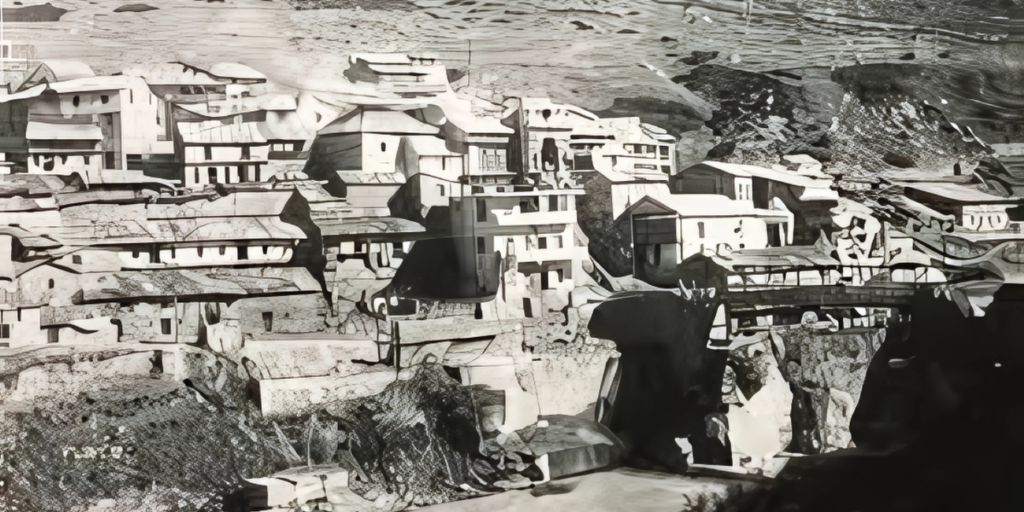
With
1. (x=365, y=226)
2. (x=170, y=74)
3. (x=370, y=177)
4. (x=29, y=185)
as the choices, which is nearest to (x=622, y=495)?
(x=365, y=226)

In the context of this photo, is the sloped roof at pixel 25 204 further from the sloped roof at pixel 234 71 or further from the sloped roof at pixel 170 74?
the sloped roof at pixel 234 71

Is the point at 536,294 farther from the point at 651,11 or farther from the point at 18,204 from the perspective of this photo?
the point at 18,204

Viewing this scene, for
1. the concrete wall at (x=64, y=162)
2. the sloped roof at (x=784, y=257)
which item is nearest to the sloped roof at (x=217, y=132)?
the concrete wall at (x=64, y=162)

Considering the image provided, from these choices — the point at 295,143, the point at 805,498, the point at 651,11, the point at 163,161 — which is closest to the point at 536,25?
the point at 651,11

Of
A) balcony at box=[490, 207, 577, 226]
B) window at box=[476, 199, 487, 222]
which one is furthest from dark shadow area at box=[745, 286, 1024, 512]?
window at box=[476, 199, 487, 222]

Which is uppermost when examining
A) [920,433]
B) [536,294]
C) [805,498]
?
[536,294]

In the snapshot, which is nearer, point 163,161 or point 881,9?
point 163,161

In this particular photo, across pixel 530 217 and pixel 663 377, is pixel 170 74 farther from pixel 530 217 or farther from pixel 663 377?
pixel 663 377

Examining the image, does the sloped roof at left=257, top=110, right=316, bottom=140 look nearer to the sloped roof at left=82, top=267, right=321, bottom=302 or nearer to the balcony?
the sloped roof at left=82, top=267, right=321, bottom=302

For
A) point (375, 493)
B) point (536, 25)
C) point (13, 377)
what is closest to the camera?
point (13, 377)
